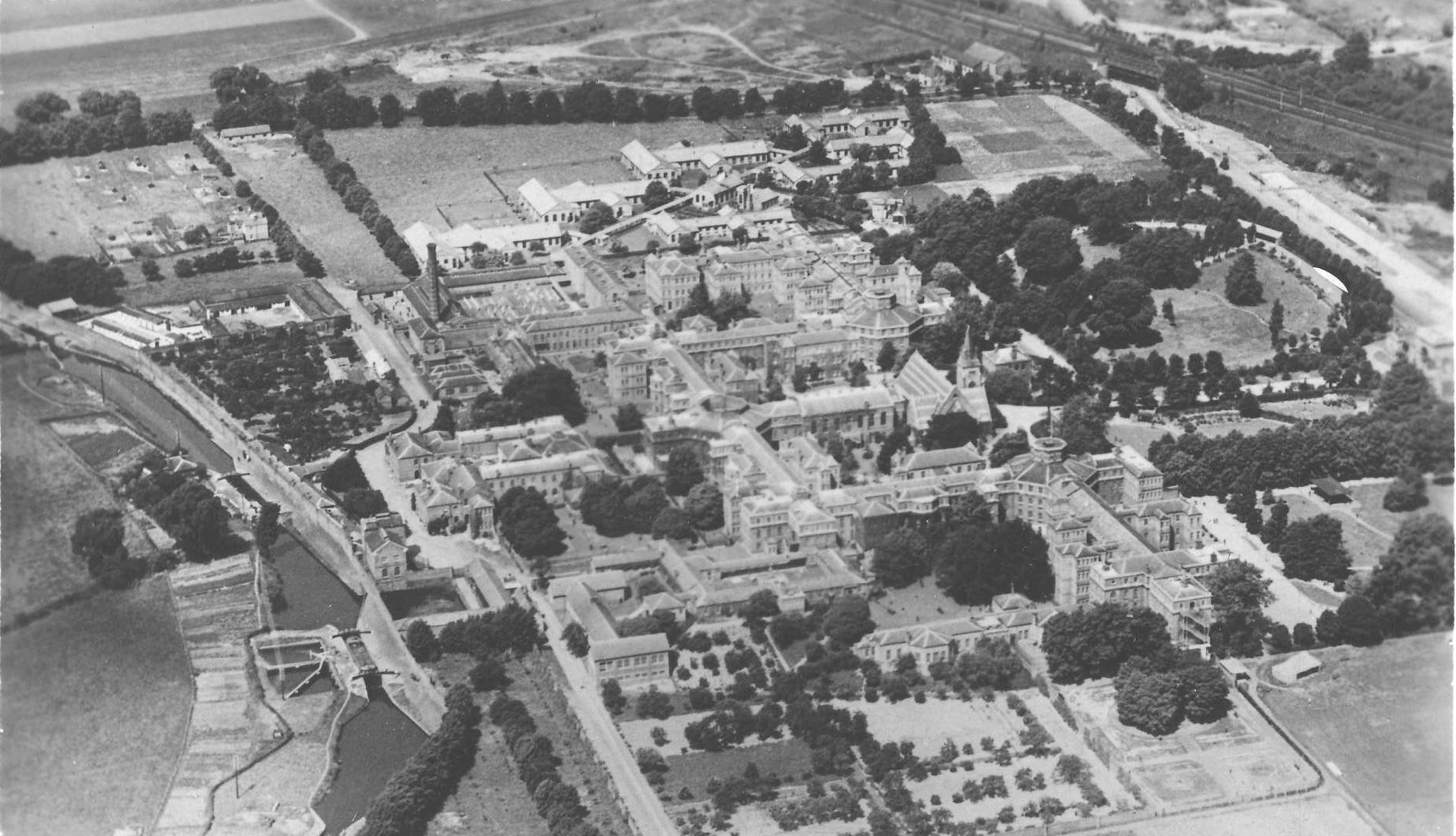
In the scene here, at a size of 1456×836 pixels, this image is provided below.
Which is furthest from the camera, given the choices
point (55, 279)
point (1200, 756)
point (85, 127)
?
point (85, 127)

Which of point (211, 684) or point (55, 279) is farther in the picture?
point (55, 279)

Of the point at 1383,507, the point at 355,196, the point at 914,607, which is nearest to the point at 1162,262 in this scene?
the point at 1383,507

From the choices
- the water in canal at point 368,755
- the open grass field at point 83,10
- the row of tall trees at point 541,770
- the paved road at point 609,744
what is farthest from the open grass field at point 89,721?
the open grass field at point 83,10

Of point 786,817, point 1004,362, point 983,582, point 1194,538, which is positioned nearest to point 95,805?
point 786,817

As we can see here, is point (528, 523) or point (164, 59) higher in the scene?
point (528, 523)

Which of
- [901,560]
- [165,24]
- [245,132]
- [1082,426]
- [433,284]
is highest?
[901,560]

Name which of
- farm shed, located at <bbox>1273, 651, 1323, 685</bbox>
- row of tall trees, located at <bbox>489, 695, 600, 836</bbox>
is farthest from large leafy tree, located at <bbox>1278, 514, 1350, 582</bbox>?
row of tall trees, located at <bbox>489, 695, 600, 836</bbox>

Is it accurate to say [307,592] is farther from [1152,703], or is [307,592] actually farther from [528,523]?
[1152,703]

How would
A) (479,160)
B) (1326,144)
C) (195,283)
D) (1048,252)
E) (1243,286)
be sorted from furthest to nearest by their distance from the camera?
(479,160), (1326,144), (195,283), (1048,252), (1243,286)
